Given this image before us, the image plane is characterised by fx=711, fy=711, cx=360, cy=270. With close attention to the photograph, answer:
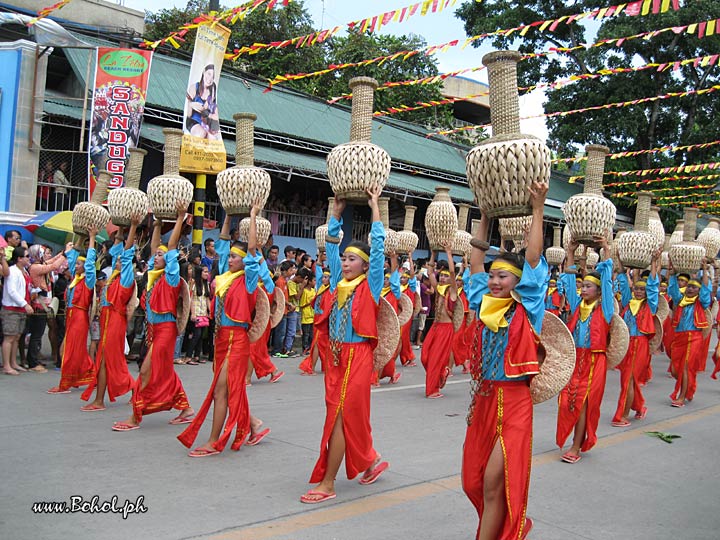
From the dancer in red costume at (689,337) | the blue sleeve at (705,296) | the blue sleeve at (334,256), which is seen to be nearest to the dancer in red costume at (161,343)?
the blue sleeve at (334,256)

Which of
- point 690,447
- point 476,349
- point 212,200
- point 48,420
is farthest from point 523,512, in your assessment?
point 212,200

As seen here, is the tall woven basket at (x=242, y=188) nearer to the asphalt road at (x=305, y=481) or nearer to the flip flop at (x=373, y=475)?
the asphalt road at (x=305, y=481)

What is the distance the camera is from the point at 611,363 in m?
7.07

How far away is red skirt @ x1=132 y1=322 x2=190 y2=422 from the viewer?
7082mm

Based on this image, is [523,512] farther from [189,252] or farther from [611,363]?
[189,252]

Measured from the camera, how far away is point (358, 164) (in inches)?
205

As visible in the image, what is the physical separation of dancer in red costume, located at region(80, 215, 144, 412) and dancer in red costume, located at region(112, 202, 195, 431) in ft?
1.68

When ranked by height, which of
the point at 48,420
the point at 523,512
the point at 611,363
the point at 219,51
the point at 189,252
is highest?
the point at 219,51

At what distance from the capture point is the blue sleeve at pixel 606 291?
6953 mm

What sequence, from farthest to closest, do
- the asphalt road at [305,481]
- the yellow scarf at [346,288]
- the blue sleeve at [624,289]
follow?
the blue sleeve at [624,289], the yellow scarf at [346,288], the asphalt road at [305,481]

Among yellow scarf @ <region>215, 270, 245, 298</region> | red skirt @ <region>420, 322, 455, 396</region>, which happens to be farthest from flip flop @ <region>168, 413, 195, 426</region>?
red skirt @ <region>420, 322, 455, 396</region>

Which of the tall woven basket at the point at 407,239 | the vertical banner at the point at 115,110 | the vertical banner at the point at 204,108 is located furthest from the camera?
the vertical banner at the point at 115,110

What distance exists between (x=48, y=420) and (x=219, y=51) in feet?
23.6

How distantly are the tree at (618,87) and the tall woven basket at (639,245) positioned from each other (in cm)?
1582
